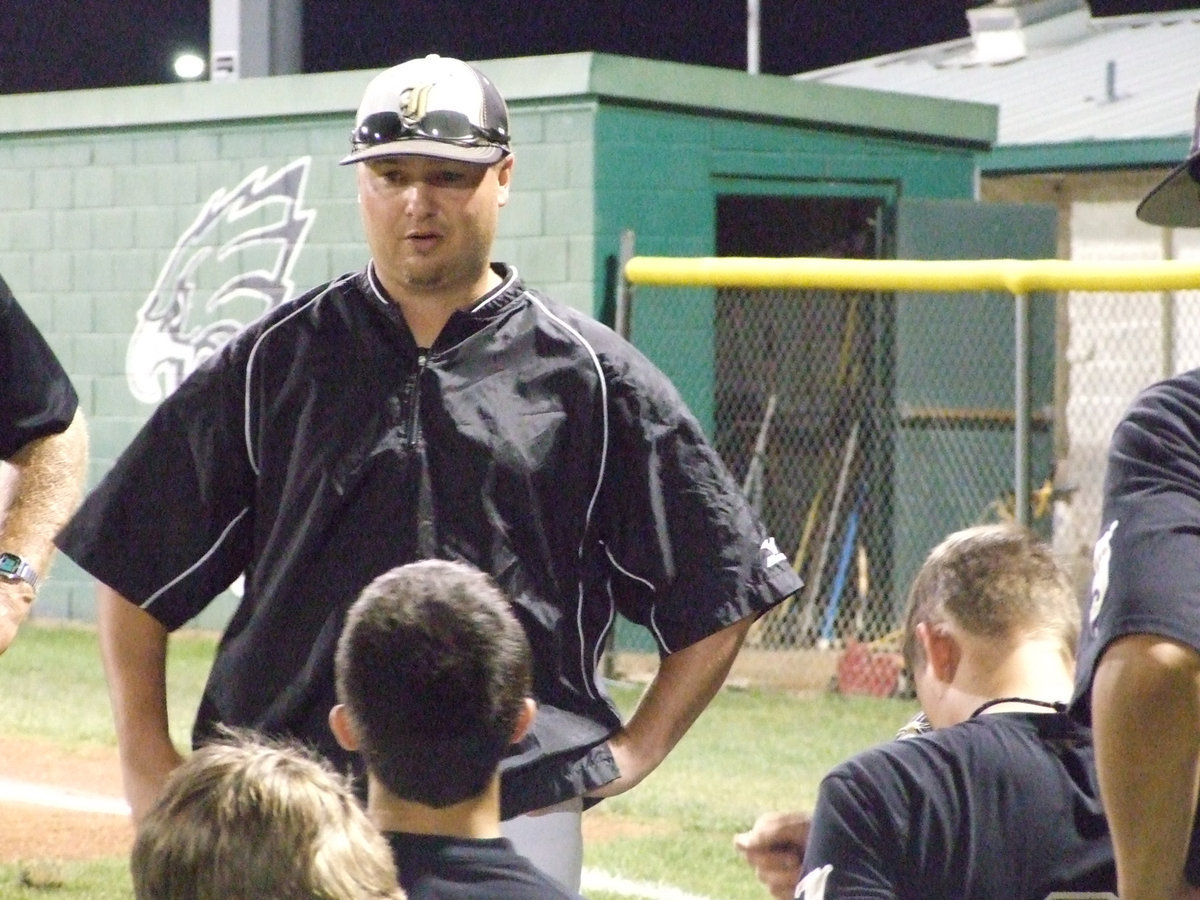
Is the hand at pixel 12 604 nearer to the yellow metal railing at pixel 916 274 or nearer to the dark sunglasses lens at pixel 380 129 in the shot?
the dark sunglasses lens at pixel 380 129

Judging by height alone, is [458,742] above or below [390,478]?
below

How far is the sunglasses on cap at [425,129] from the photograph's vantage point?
313 centimetres

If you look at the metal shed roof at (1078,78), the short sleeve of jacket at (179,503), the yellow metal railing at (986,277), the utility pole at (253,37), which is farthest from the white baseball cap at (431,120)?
the metal shed roof at (1078,78)

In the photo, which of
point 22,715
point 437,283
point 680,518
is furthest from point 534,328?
point 22,715

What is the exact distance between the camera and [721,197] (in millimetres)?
12914

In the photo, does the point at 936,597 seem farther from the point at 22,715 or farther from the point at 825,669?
the point at 825,669

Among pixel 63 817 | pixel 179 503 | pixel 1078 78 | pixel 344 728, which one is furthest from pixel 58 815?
pixel 1078 78

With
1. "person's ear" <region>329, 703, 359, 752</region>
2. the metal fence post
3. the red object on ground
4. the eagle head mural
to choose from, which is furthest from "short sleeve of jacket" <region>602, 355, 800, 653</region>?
the eagle head mural

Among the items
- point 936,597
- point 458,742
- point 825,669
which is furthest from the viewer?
point 825,669

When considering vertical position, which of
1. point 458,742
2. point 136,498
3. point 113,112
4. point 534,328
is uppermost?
point 113,112

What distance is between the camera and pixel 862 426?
11.9 metres

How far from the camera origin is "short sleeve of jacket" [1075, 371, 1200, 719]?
7.09 ft

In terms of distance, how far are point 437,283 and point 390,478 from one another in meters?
0.30

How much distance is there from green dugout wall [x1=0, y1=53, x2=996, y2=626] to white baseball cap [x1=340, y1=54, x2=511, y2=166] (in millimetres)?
7291
